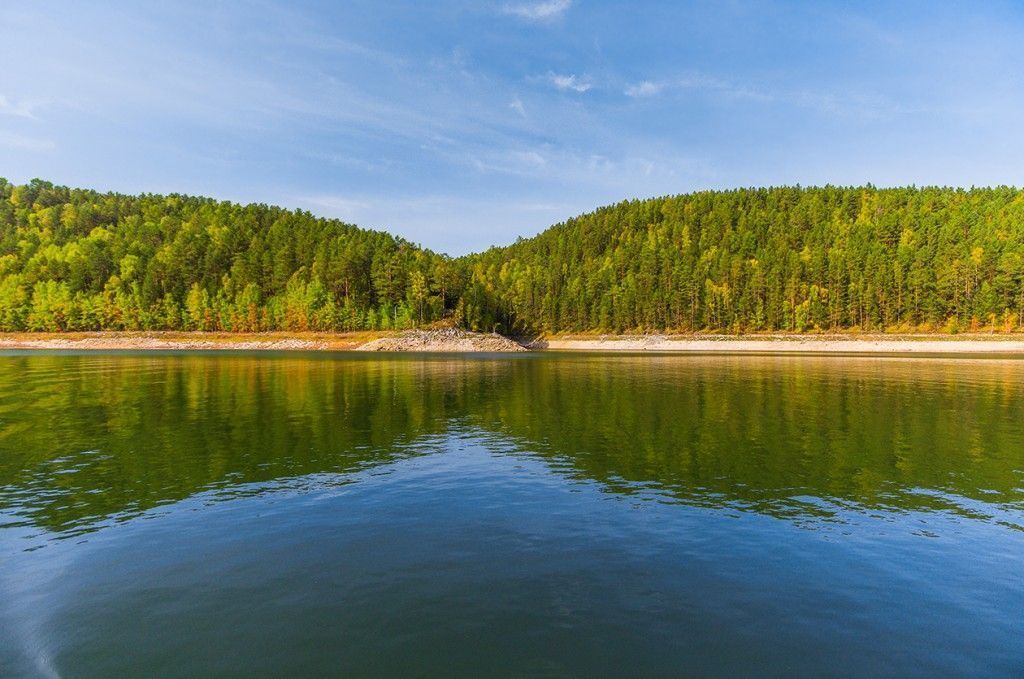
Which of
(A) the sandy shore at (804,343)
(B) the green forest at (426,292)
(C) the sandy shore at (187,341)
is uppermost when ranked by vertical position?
(B) the green forest at (426,292)

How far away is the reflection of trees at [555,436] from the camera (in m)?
19.6

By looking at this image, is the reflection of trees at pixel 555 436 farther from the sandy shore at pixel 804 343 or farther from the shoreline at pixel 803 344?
the sandy shore at pixel 804 343

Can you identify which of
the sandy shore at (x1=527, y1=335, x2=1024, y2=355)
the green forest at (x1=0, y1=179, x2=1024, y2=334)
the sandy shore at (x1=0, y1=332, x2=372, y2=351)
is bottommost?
the sandy shore at (x1=527, y1=335, x2=1024, y2=355)

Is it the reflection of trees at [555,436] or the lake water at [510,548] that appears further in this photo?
the reflection of trees at [555,436]

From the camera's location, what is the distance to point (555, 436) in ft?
97.3

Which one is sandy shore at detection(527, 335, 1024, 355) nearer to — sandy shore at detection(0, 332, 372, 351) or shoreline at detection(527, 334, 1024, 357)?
shoreline at detection(527, 334, 1024, 357)

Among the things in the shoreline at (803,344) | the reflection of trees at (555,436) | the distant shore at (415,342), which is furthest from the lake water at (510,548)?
the shoreline at (803,344)

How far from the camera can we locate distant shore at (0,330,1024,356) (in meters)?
142

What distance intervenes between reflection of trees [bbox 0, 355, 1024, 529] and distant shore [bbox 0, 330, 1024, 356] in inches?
3728

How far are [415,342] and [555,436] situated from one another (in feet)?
399

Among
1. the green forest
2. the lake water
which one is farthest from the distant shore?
the lake water

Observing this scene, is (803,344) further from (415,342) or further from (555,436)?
(555,436)

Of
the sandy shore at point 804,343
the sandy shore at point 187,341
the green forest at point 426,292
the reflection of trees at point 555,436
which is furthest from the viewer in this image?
the green forest at point 426,292

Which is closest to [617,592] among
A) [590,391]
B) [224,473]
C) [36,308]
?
[224,473]
